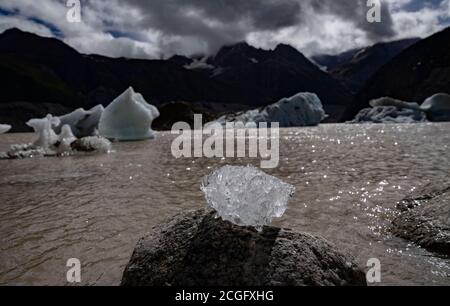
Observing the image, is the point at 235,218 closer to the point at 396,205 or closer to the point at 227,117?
the point at 396,205

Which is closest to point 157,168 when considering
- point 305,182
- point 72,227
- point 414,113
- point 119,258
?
point 305,182

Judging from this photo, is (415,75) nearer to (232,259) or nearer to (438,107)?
(438,107)

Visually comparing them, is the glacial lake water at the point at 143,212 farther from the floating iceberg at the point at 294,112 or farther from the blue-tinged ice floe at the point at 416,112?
the blue-tinged ice floe at the point at 416,112

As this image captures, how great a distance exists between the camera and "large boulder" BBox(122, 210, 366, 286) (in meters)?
2.87

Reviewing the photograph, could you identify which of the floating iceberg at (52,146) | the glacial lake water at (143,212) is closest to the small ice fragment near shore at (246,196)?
the glacial lake water at (143,212)

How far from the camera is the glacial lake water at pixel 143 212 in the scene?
4118 mm

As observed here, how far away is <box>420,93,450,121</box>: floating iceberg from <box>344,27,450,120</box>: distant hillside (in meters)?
66.0

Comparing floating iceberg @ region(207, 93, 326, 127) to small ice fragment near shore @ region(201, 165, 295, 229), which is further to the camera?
floating iceberg @ region(207, 93, 326, 127)

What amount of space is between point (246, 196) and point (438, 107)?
74.2m

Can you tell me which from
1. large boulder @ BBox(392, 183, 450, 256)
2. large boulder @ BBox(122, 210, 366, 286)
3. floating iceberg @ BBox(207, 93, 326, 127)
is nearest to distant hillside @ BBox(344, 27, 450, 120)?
floating iceberg @ BBox(207, 93, 326, 127)

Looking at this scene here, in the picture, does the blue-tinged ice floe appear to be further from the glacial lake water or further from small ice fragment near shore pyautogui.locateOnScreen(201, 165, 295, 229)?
small ice fragment near shore pyautogui.locateOnScreen(201, 165, 295, 229)

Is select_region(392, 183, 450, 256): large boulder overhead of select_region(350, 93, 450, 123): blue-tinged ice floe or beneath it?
beneath

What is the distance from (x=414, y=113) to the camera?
208 ft
